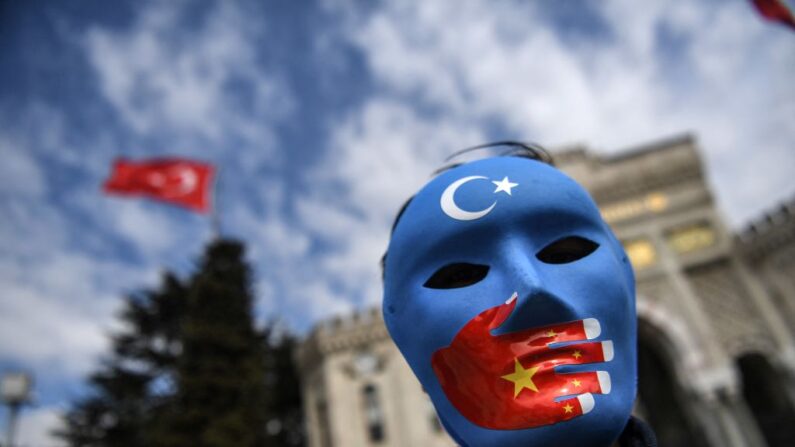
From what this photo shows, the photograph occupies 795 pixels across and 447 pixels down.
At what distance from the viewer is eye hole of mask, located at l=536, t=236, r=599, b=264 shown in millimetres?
2381

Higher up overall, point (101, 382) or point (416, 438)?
point (101, 382)

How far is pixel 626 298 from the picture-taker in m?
2.35

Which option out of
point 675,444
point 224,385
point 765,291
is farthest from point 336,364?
point 765,291

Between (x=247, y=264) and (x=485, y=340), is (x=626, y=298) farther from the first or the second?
(x=247, y=264)

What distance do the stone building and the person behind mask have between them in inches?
667

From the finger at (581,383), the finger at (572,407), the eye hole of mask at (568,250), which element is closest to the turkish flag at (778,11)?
the eye hole of mask at (568,250)

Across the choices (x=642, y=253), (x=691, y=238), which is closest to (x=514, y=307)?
(x=642, y=253)

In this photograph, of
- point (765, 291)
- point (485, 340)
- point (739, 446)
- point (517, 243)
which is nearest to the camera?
point (485, 340)

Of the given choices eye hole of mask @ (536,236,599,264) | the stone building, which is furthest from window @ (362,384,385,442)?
eye hole of mask @ (536,236,599,264)

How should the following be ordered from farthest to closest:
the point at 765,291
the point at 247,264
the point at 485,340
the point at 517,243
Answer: the point at 247,264 < the point at 765,291 < the point at 517,243 < the point at 485,340

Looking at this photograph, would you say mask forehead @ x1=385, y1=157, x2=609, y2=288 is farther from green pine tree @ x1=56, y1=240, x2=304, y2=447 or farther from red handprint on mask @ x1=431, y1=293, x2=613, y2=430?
green pine tree @ x1=56, y1=240, x2=304, y2=447

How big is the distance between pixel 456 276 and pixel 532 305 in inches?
18.4

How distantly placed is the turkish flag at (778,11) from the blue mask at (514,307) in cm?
723

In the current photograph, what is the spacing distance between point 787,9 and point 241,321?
55.9ft
